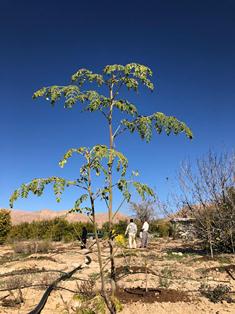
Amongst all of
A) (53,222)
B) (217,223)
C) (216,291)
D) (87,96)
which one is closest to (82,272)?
(216,291)

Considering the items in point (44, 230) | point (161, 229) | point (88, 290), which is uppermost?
point (44, 230)

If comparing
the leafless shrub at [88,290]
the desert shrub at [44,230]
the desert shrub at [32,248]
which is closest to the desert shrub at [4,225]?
the desert shrub at [44,230]

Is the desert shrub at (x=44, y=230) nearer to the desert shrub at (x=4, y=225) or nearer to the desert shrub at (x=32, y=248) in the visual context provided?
the desert shrub at (x=4, y=225)

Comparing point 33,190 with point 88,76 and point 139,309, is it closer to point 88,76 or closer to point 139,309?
point 88,76

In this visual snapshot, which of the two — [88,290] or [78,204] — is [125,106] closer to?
[78,204]

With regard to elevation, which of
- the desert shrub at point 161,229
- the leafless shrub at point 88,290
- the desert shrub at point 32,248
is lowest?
the leafless shrub at point 88,290

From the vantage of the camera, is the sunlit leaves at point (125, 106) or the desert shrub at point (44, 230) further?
the desert shrub at point (44, 230)

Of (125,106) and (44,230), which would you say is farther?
(44,230)

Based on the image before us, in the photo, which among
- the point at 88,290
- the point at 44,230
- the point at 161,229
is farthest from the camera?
the point at 161,229

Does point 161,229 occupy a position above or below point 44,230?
below

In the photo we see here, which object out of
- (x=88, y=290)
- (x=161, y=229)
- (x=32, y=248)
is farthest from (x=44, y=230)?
(x=88, y=290)

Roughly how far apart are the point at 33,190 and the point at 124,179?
2.42 feet

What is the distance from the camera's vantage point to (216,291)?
605 cm

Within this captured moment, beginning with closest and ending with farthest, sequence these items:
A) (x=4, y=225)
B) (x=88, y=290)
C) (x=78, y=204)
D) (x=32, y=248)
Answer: (x=78, y=204)
(x=88, y=290)
(x=32, y=248)
(x=4, y=225)
